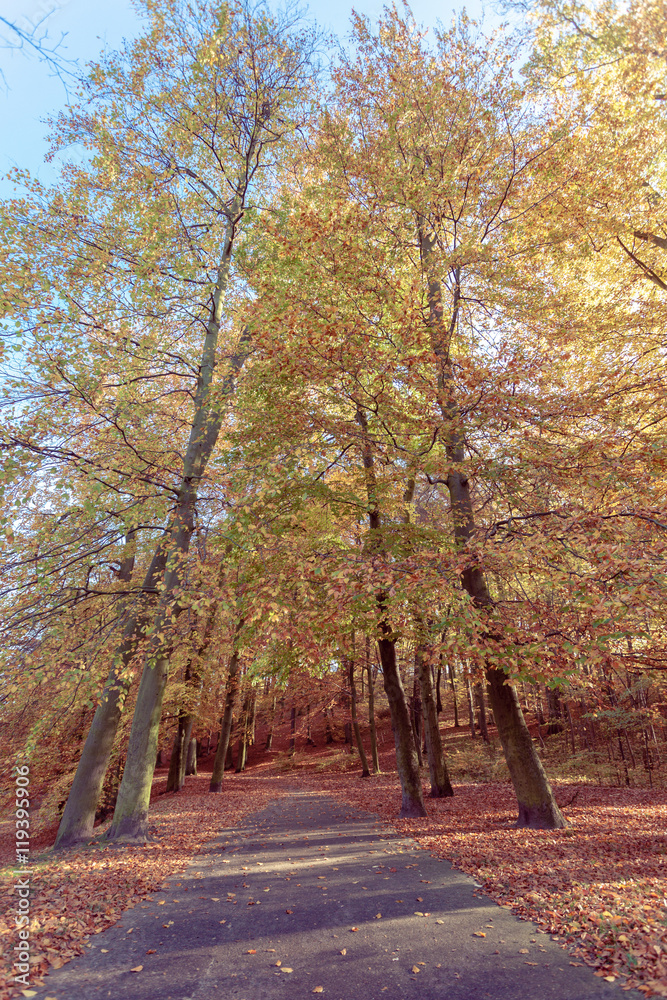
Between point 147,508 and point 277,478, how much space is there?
88.1 inches

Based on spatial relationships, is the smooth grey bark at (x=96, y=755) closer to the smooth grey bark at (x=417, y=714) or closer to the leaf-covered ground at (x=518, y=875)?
the leaf-covered ground at (x=518, y=875)

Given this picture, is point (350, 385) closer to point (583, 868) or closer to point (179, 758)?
point (583, 868)

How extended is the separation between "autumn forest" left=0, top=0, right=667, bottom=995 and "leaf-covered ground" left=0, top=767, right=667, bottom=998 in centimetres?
99

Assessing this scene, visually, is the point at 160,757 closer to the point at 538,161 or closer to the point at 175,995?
the point at 175,995

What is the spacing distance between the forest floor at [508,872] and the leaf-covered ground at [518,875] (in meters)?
0.02

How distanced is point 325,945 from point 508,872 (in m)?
3.37

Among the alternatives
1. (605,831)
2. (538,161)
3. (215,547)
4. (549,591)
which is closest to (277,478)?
(215,547)

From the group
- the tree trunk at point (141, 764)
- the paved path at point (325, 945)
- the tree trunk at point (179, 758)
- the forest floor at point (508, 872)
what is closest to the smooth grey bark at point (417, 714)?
the forest floor at point (508, 872)

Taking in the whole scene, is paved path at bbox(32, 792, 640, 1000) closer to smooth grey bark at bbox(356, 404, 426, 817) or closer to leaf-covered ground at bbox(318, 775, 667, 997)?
leaf-covered ground at bbox(318, 775, 667, 997)

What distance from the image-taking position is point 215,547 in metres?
8.59

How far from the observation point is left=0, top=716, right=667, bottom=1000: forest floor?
452 cm

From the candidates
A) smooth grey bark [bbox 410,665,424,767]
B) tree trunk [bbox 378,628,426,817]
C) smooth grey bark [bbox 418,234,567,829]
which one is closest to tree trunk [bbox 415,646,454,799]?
tree trunk [bbox 378,628,426,817]

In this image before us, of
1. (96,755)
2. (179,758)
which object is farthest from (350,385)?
(179,758)

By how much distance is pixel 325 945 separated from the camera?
5.04 m
